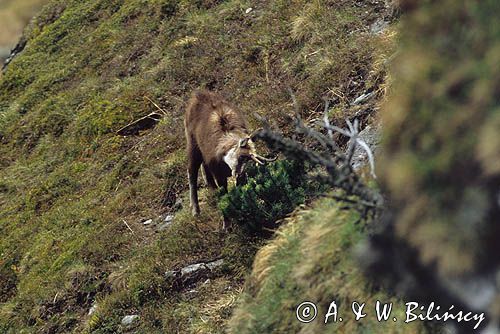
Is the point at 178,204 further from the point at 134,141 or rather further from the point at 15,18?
the point at 15,18

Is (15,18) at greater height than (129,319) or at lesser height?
lesser

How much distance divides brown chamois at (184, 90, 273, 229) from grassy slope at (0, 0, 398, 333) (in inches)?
24.7

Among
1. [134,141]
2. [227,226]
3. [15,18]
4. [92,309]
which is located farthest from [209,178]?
[15,18]

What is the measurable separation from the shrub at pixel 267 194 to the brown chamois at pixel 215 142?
0.78ft

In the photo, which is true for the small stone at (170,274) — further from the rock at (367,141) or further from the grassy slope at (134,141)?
the rock at (367,141)

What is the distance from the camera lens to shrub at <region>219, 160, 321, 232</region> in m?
9.39

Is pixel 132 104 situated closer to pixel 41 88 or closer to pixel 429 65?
pixel 41 88

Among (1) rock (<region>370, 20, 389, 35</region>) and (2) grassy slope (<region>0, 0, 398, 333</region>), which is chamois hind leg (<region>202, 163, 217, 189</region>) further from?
(1) rock (<region>370, 20, 389, 35</region>)

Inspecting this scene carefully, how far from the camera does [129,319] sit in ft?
33.1

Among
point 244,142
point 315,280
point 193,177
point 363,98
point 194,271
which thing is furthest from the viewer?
point 363,98

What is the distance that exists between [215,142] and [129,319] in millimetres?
2582

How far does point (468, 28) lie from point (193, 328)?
5.66 m

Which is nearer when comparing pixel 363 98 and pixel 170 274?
pixel 170 274

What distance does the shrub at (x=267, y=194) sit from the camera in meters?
9.39
